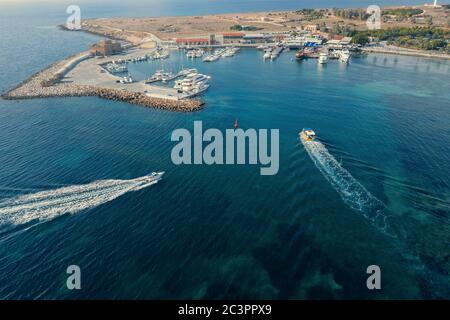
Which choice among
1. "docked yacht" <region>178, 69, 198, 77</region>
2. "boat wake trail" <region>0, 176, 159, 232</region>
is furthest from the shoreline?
"boat wake trail" <region>0, 176, 159, 232</region>

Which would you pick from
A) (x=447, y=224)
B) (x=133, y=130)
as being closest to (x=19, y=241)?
(x=133, y=130)

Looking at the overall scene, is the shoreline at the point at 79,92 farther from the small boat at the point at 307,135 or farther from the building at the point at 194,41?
the building at the point at 194,41

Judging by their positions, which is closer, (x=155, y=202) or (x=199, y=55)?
(x=155, y=202)

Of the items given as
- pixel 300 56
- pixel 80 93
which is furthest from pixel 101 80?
pixel 300 56

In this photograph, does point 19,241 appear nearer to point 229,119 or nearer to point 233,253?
point 233,253

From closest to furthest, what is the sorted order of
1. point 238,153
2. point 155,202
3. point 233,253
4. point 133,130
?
1. point 233,253
2. point 155,202
3. point 238,153
4. point 133,130
